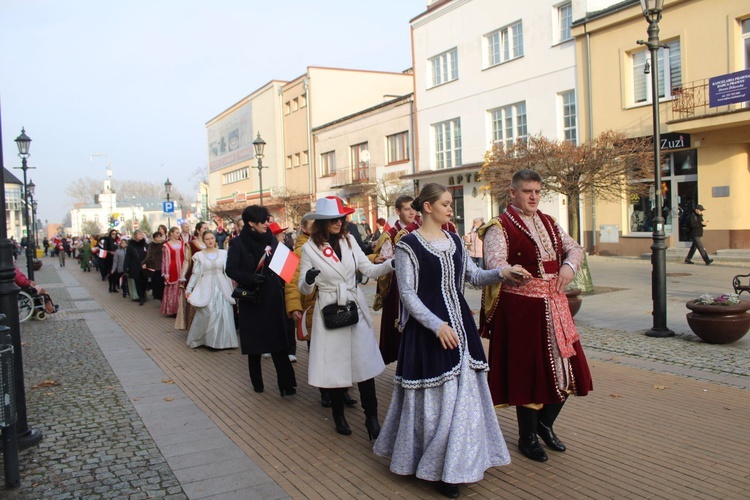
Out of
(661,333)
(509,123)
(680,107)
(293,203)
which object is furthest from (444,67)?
(661,333)

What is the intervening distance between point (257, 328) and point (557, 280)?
3181mm

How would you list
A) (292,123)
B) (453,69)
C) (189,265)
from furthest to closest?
(292,123) → (453,69) → (189,265)

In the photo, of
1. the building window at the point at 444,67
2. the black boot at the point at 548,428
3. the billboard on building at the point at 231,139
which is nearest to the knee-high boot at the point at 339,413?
the black boot at the point at 548,428

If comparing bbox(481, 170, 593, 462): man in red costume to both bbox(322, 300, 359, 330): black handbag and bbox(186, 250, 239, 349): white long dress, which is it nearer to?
bbox(322, 300, 359, 330): black handbag

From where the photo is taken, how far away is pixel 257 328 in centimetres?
633

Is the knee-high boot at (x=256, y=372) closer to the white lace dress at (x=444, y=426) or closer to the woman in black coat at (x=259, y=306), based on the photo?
the woman in black coat at (x=259, y=306)

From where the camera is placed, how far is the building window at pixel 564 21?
23547mm

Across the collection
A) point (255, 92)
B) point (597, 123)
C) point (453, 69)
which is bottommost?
point (597, 123)

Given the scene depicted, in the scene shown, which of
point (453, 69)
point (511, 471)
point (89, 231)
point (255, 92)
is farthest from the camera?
point (89, 231)

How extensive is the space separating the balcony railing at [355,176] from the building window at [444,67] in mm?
5928

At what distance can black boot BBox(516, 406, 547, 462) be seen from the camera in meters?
4.38

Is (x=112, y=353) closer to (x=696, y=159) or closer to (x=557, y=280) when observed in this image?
(x=557, y=280)

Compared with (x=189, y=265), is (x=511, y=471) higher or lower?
lower

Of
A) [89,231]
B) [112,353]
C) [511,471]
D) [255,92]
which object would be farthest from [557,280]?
[89,231]
